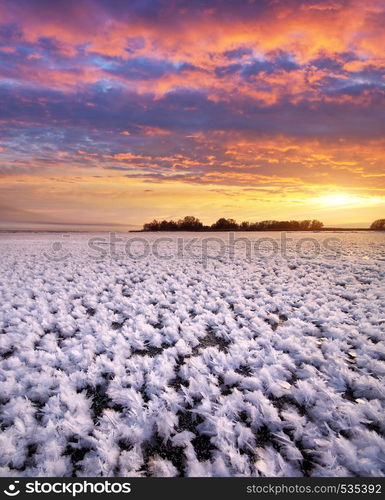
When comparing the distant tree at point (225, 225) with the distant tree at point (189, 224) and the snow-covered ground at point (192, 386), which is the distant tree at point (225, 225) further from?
the snow-covered ground at point (192, 386)

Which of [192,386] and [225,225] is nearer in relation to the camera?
[192,386]

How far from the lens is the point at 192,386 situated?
2.60m

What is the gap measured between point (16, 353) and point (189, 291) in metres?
3.49

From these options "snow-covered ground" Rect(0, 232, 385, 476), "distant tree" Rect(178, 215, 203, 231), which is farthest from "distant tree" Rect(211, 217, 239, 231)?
"snow-covered ground" Rect(0, 232, 385, 476)

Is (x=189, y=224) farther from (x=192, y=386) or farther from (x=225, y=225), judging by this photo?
(x=192, y=386)

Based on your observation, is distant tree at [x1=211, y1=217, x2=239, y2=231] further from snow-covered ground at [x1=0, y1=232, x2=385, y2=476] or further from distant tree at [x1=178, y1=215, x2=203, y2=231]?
snow-covered ground at [x1=0, y1=232, x2=385, y2=476]

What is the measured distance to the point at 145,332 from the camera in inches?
149

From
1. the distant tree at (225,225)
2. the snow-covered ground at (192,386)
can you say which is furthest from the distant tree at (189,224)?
the snow-covered ground at (192,386)

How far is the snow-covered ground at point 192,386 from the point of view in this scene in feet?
6.20

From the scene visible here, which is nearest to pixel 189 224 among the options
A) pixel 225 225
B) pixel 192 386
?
pixel 225 225

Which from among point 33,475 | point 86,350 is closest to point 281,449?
point 33,475

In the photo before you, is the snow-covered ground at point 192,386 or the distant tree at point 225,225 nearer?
the snow-covered ground at point 192,386
